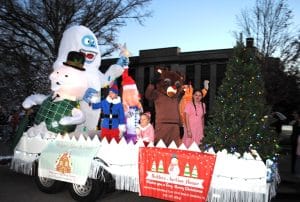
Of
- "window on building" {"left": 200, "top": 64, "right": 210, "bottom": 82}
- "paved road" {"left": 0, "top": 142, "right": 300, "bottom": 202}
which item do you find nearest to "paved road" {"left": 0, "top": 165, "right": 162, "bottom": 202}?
"paved road" {"left": 0, "top": 142, "right": 300, "bottom": 202}

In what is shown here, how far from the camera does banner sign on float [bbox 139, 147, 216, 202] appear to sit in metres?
5.79

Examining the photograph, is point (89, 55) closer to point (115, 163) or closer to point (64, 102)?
point (64, 102)

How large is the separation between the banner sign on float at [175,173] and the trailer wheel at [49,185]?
186 cm

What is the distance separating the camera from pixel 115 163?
6699 mm

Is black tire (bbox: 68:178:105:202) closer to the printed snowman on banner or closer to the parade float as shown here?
the parade float

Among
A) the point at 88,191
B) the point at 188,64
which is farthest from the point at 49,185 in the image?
the point at 188,64

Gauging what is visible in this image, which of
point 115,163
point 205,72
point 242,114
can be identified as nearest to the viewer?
Answer: point 242,114

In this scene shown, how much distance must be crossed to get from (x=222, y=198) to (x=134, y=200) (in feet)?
7.06

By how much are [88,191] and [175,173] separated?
166 cm

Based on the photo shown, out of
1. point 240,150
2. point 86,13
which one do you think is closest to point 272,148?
point 240,150

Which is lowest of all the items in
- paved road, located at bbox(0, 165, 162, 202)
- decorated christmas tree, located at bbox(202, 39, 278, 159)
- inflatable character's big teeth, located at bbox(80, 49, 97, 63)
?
paved road, located at bbox(0, 165, 162, 202)

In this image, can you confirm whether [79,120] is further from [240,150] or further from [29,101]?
[240,150]

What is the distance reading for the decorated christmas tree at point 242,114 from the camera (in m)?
5.87

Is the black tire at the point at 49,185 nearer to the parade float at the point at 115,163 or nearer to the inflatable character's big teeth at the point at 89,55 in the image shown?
the parade float at the point at 115,163
